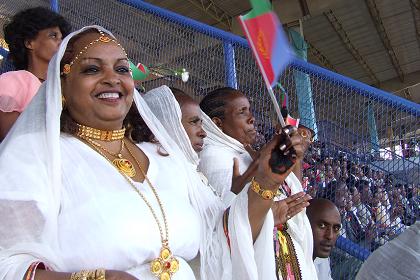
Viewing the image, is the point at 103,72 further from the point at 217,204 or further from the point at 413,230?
the point at 413,230

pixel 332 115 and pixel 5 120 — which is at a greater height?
pixel 332 115

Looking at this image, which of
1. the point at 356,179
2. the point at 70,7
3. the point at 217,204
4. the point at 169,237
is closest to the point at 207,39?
the point at 70,7

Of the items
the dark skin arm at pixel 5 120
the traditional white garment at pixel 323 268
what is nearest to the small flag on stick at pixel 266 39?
the dark skin arm at pixel 5 120

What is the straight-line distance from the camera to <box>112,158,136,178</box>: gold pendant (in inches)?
69.4

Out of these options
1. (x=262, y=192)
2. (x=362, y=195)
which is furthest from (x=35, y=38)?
(x=362, y=195)

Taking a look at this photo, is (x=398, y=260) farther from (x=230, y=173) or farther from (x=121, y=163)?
(x=230, y=173)

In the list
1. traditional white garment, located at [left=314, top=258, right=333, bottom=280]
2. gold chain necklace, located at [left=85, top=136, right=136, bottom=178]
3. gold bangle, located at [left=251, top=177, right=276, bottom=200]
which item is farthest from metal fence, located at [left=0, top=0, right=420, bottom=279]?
gold chain necklace, located at [left=85, top=136, right=136, bottom=178]

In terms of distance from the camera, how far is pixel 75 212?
1562 millimetres

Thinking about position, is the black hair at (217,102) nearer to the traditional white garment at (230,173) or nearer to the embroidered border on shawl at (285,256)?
the traditional white garment at (230,173)

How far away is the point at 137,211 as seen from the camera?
5.37ft

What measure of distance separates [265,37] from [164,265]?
740mm

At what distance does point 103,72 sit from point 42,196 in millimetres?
508

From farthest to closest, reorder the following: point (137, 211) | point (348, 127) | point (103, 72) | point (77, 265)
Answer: point (348, 127) < point (103, 72) < point (137, 211) < point (77, 265)

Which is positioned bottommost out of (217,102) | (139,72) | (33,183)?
(33,183)
